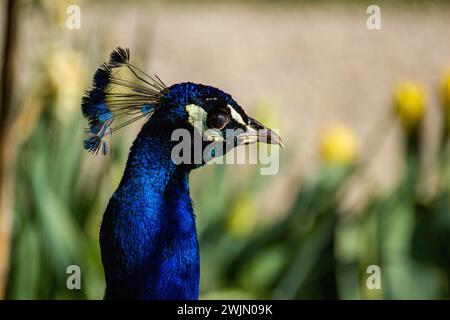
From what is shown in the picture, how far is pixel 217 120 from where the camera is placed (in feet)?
2.43

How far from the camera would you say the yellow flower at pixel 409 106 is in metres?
1.77

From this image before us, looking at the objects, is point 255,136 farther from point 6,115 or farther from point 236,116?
point 6,115

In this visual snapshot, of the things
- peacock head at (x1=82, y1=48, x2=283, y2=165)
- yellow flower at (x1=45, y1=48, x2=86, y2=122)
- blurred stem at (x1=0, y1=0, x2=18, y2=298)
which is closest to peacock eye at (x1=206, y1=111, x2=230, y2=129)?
peacock head at (x1=82, y1=48, x2=283, y2=165)

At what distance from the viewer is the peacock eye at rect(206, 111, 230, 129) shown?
29.0 inches

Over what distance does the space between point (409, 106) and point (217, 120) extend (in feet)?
3.62

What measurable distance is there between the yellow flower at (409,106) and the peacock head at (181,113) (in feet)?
3.50

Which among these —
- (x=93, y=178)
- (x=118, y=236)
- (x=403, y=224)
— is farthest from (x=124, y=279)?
(x=93, y=178)

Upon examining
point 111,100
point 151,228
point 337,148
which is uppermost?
point 337,148

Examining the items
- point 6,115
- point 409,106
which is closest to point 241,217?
point 409,106

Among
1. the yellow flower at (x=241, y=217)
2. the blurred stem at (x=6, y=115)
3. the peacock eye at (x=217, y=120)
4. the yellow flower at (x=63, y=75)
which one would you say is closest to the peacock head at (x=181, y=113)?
the peacock eye at (x=217, y=120)

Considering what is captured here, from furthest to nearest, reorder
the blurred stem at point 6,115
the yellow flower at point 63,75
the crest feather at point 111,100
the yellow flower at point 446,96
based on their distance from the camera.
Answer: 1. the yellow flower at point 446,96
2. the yellow flower at point 63,75
3. the blurred stem at point 6,115
4. the crest feather at point 111,100

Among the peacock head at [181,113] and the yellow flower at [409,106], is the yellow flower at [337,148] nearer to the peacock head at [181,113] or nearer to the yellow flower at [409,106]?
the yellow flower at [409,106]

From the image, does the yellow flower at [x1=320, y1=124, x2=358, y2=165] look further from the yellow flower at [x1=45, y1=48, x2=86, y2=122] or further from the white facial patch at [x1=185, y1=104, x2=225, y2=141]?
the white facial patch at [x1=185, y1=104, x2=225, y2=141]
